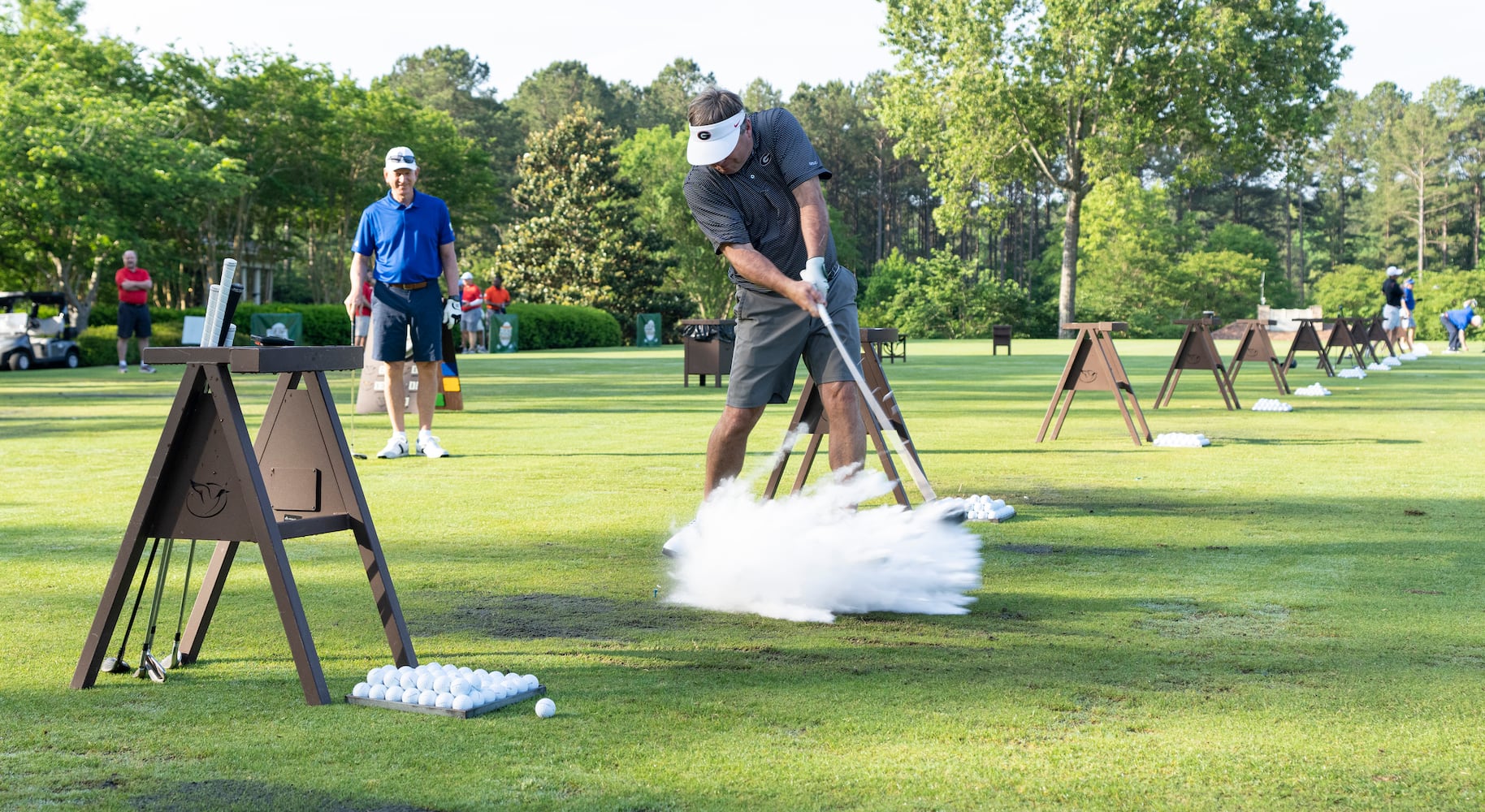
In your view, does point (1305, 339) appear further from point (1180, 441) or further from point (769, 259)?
point (769, 259)

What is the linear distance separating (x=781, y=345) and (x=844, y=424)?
41 cm

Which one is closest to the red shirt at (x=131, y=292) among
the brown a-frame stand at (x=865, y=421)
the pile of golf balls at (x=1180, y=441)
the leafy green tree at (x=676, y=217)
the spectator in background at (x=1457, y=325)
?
the pile of golf balls at (x=1180, y=441)

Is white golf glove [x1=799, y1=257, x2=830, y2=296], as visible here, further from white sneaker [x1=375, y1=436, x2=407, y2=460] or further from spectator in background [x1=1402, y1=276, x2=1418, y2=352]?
spectator in background [x1=1402, y1=276, x2=1418, y2=352]

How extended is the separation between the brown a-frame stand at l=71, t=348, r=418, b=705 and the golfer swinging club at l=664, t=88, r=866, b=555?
6.30 ft

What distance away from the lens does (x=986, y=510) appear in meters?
7.31

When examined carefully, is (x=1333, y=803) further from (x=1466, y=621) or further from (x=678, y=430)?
(x=678, y=430)

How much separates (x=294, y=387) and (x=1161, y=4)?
5413cm

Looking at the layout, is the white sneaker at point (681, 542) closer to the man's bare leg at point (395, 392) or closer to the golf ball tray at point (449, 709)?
the golf ball tray at point (449, 709)

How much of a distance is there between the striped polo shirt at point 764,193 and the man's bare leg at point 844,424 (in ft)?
1.62

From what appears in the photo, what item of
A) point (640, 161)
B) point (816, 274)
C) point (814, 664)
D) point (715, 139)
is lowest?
point (814, 664)

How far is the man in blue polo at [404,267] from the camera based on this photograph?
31.9 feet

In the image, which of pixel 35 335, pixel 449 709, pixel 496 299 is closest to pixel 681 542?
pixel 449 709

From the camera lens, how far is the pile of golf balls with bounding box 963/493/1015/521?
23.8ft

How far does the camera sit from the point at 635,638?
455 centimetres
